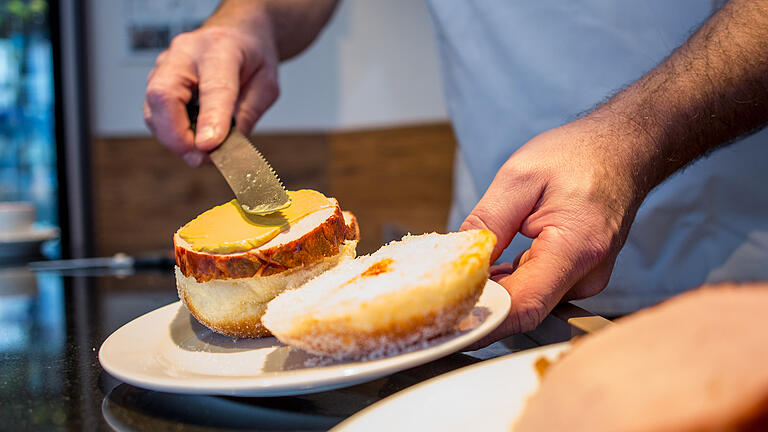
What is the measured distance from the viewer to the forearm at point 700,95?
0.98 metres

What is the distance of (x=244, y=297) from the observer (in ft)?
2.63

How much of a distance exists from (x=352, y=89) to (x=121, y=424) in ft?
11.9

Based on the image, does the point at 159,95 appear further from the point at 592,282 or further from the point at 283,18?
the point at 592,282

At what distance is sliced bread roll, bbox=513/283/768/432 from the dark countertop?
0.81ft

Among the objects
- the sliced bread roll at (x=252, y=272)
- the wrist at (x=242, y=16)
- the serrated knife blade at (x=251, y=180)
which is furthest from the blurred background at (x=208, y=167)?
the sliced bread roll at (x=252, y=272)

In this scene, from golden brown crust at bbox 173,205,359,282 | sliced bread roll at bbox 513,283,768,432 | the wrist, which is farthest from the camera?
the wrist

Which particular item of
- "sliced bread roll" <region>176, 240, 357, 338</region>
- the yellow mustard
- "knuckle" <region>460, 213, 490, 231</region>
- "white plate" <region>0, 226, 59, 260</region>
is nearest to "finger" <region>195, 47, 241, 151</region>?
the yellow mustard

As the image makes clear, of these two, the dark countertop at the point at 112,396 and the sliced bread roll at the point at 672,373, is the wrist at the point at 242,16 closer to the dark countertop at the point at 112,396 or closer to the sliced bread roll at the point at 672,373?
the dark countertop at the point at 112,396

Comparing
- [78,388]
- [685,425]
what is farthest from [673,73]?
[78,388]

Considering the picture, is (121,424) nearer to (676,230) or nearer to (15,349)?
(15,349)

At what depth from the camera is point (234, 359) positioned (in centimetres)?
72

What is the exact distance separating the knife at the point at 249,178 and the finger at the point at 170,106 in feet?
1.01

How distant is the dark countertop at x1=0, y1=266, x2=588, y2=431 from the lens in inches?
21.7

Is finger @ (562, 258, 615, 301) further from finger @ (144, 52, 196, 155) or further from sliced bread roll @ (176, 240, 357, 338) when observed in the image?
finger @ (144, 52, 196, 155)
